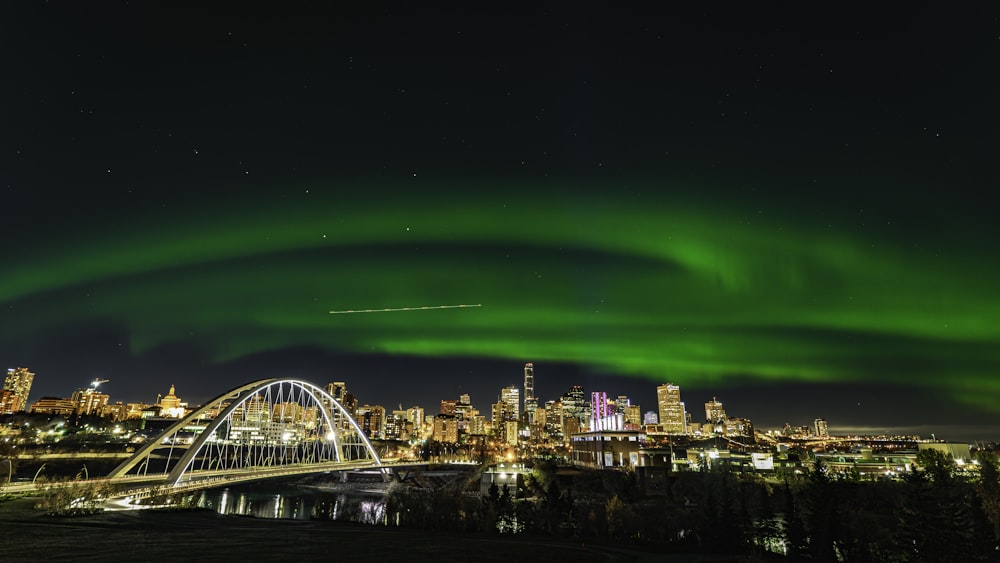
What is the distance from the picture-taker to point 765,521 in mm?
45219

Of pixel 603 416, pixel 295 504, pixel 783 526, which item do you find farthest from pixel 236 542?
pixel 603 416

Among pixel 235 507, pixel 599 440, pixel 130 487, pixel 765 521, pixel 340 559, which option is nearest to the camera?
pixel 340 559

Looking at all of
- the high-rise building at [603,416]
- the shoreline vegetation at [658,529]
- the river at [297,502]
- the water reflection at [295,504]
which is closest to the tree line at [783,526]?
the shoreline vegetation at [658,529]

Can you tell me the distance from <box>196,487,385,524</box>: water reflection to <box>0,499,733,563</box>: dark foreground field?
18.0 metres

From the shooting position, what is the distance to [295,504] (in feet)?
242

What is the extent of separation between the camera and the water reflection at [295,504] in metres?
57.1

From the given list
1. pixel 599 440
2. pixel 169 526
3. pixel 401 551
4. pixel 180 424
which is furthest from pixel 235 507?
pixel 599 440

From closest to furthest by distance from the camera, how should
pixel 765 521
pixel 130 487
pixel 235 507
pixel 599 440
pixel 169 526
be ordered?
1. pixel 169 526
2. pixel 765 521
3. pixel 130 487
4. pixel 235 507
5. pixel 599 440

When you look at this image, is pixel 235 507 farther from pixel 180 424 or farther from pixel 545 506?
pixel 545 506

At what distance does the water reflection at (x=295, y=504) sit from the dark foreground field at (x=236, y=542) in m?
18.0

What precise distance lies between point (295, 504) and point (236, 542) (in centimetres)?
5164

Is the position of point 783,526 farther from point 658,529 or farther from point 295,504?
point 295,504

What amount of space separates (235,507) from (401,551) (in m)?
46.3

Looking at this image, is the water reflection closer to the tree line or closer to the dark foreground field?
the tree line
